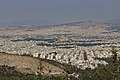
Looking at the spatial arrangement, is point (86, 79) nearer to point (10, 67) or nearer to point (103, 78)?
point (103, 78)

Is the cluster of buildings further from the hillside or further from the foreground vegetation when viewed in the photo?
the foreground vegetation

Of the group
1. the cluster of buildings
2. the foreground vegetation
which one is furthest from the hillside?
the cluster of buildings

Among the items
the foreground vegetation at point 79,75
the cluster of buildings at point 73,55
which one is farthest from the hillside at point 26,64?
the cluster of buildings at point 73,55

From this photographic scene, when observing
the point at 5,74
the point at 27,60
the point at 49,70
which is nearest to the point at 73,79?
the point at 5,74

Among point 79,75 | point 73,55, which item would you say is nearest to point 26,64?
point 79,75

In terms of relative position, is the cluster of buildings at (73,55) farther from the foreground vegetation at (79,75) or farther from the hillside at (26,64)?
the foreground vegetation at (79,75)

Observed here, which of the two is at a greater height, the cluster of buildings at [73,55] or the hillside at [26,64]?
the hillside at [26,64]

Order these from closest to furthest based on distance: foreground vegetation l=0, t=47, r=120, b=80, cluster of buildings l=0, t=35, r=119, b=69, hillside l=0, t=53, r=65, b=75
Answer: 1. foreground vegetation l=0, t=47, r=120, b=80
2. hillside l=0, t=53, r=65, b=75
3. cluster of buildings l=0, t=35, r=119, b=69

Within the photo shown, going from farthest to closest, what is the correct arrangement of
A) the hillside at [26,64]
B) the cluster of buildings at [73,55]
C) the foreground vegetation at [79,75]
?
the cluster of buildings at [73,55] → the hillside at [26,64] → the foreground vegetation at [79,75]

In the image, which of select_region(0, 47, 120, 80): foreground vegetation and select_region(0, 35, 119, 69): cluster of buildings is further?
select_region(0, 35, 119, 69): cluster of buildings
